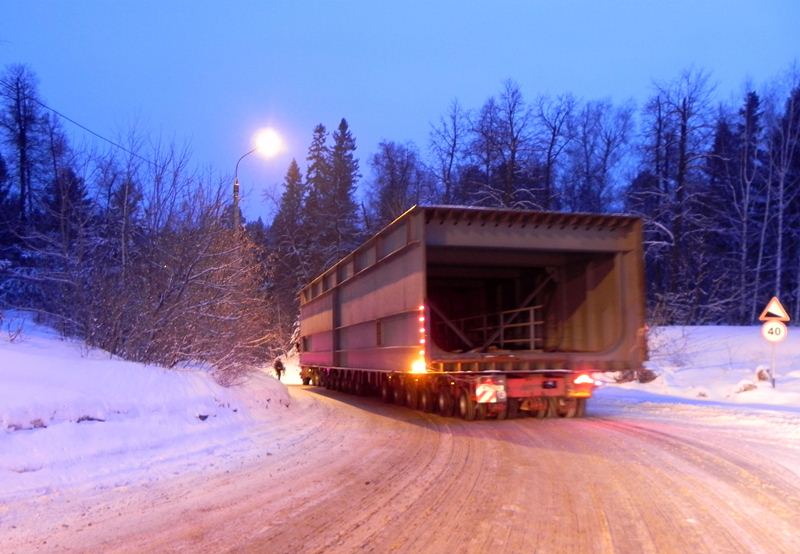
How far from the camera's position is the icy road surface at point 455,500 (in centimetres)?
570

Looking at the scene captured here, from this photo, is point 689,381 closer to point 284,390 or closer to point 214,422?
point 284,390

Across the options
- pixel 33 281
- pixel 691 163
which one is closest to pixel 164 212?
pixel 33 281

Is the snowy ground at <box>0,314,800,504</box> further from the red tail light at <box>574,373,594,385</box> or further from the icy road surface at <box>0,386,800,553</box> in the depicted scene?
the red tail light at <box>574,373,594,385</box>

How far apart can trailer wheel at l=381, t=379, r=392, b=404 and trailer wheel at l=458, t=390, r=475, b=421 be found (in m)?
5.00

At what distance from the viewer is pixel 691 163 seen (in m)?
40.3

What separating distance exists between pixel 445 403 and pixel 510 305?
3.49 meters

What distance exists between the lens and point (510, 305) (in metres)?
17.6

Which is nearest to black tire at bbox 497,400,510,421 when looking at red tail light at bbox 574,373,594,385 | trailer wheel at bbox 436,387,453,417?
trailer wheel at bbox 436,387,453,417

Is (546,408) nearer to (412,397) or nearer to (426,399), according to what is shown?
(426,399)

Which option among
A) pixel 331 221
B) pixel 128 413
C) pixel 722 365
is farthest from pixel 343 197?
pixel 128 413

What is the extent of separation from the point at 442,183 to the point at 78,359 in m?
39.9

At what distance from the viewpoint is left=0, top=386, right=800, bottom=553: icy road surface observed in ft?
18.7

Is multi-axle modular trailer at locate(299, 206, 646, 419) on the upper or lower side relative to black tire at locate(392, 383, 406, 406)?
upper

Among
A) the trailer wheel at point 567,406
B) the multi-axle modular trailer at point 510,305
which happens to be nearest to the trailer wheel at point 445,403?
the multi-axle modular trailer at point 510,305
